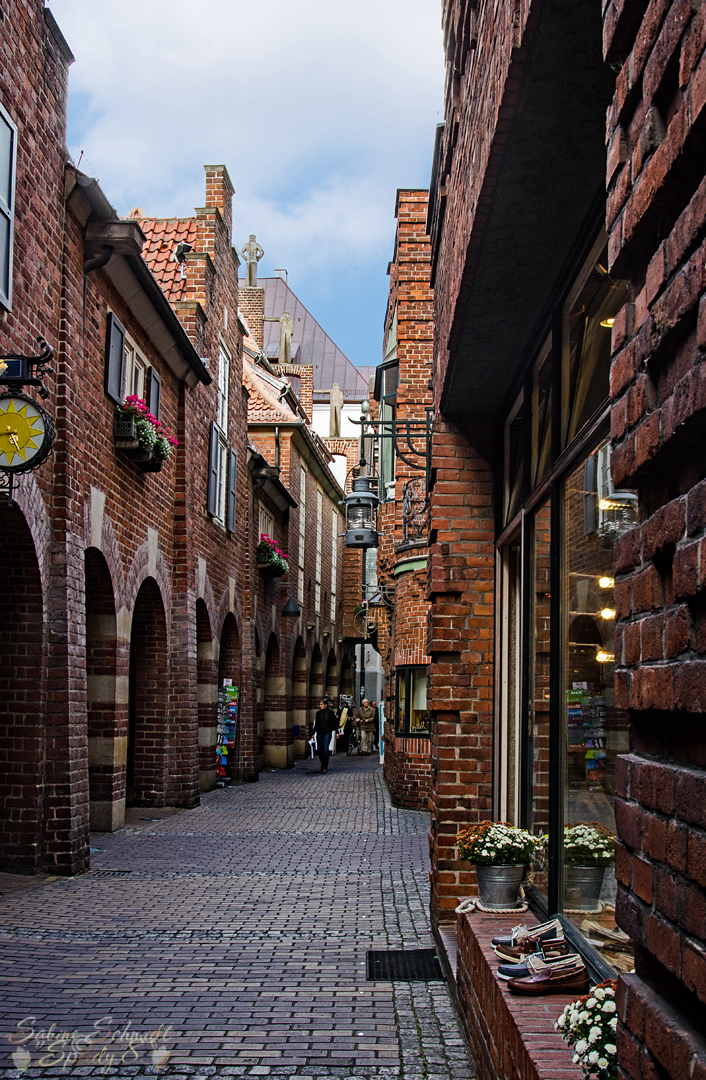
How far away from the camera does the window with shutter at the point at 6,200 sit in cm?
891

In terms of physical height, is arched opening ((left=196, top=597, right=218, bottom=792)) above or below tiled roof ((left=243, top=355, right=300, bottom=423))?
below

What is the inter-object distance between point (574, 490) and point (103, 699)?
9200 mm

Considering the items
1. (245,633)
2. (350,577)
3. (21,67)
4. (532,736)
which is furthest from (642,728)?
(350,577)

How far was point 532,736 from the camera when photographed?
5.13m

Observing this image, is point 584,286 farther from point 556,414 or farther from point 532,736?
point 532,736

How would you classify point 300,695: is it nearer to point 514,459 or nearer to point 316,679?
point 316,679

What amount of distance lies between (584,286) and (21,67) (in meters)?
7.47

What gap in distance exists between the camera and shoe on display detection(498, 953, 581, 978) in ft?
11.7

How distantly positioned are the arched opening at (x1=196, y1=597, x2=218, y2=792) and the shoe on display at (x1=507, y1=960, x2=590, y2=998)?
47.2 ft

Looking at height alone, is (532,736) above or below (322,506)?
below

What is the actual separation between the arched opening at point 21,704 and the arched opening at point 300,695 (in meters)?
21.1

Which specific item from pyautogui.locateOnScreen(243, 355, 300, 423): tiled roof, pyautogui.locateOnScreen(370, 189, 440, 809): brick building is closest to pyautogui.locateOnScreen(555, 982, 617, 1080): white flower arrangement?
pyautogui.locateOnScreen(370, 189, 440, 809): brick building

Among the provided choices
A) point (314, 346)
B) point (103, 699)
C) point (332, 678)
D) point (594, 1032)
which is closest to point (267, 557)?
point (103, 699)

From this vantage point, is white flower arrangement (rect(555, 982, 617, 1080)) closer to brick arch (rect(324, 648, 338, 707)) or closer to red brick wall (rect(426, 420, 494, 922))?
red brick wall (rect(426, 420, 494, 922))
